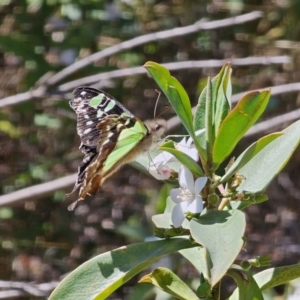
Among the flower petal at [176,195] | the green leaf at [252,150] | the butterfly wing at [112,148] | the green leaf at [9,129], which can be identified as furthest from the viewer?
the green leaf at [9,129]

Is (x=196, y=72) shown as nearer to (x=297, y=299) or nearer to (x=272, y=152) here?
(x=297, y=299)

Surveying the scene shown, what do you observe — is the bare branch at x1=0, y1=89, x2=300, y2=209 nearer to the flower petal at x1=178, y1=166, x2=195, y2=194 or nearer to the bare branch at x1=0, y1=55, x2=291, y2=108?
the bare branch at x1=0, y1=55, x2=291, y2=108

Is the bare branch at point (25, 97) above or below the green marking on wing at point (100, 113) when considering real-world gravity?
below

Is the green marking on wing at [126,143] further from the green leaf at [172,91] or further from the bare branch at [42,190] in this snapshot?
the bare branch at [42,190]

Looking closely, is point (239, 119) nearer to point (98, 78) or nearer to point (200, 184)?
point (200, 184)

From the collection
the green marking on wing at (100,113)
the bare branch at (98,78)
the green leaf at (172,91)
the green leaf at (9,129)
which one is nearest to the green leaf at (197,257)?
the green leaf at (172,91)

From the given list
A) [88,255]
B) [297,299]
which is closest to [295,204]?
[88,255]

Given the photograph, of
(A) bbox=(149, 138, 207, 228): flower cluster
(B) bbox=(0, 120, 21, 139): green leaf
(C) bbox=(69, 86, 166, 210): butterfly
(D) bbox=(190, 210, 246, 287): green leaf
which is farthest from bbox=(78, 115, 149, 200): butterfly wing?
(B) bbox=(0, 120, 21, 139): green leaf
